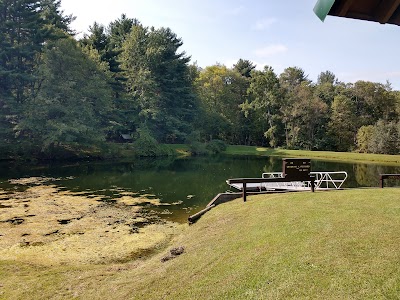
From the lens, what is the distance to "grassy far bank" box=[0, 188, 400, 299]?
18.4 ft

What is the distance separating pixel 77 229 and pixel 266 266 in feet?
29.5

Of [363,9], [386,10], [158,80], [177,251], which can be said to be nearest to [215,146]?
[158,80]

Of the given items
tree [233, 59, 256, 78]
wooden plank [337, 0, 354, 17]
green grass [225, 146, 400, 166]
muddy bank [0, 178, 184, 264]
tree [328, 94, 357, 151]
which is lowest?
muddy bank [0, 178, 184, 264]

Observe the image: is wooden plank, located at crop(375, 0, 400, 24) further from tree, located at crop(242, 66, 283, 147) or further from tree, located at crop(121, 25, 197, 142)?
tree, located at crop(242, 66, 283, 147)

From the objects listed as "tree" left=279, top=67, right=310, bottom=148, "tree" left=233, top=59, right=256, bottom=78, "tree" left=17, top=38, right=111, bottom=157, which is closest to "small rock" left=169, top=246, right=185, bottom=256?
"tree" left=17, top=38, right=111, bottom=157

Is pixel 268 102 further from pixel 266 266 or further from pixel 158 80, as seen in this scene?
pixel 266 266

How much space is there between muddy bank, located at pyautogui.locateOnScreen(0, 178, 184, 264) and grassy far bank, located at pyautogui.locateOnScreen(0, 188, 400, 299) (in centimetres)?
96

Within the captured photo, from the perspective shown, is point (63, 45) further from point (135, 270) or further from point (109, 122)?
point (135, 270)

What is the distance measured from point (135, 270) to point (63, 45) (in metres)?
43.1

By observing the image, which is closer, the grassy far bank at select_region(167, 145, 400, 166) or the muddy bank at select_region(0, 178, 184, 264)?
the muddy bank at select_region(0, 178, 184, 264)

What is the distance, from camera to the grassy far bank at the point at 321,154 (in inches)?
1882

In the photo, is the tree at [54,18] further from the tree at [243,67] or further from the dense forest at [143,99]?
the tree at [243,67]

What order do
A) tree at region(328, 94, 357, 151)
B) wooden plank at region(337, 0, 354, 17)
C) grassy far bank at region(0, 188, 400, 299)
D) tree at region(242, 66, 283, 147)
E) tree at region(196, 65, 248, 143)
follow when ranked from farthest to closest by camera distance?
tree at region(196, 65, 248, 143), tree at region(242, 66, 283, 147), tree at region(328, 94, 357, 151), grassy far bank at region(0, 188, 400, 299), wooden plank at region(337, 0, 354, 17)

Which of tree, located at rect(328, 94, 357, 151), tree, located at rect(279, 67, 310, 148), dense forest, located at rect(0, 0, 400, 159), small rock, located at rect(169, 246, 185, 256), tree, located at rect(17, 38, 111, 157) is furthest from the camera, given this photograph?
tree, located at rect(279, 67, 310, 148)
